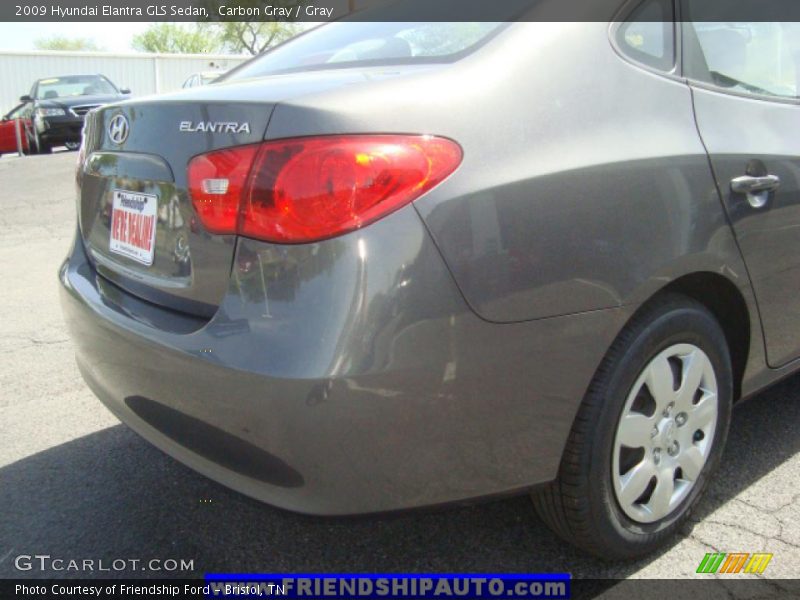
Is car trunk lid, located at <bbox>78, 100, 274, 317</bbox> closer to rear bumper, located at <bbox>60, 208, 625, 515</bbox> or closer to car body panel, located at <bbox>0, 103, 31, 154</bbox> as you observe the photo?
rear bumper, located at <bbox>60, 208, 625, 515</bbox>

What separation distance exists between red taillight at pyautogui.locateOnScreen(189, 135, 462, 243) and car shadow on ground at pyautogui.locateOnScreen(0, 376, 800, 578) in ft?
2.84

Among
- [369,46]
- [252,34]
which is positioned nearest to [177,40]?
[252,34]

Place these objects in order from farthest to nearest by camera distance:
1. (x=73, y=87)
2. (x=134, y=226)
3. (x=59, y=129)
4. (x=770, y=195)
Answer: (x=73, y=87)
(x=59, y=129)
(x=770, y=195)
(x=134, y=226)

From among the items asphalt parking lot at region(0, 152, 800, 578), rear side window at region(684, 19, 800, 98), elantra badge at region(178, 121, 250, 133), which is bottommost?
asphalt parking lot at region(0, 152, 800, 578)

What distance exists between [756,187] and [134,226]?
1.72m

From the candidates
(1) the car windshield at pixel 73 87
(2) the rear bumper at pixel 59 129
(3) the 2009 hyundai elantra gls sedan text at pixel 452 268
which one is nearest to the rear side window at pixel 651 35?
(3) the 2009 hyundai elantra gls sedan text at pixel 452 268

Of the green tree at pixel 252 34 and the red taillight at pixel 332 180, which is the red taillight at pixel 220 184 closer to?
the red taillight at pixel 332 180

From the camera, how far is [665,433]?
2.18 meters

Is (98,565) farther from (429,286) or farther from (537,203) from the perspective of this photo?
(537,203)

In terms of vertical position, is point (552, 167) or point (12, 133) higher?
point (552, 167)

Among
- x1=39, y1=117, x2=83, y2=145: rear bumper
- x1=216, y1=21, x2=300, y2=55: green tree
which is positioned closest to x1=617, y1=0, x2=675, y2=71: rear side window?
x1=39, y1=117, x2=83, y2=145: rear bumper

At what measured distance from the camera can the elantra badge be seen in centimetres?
177

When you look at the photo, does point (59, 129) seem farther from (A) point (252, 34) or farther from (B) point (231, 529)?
(A) point (252, 34)

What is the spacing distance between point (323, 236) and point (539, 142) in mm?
558
